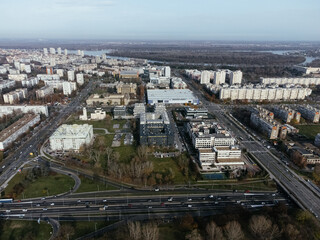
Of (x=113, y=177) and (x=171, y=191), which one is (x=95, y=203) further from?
(x=171, y=191)

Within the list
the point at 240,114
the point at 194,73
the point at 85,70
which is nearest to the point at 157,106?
the point at 240,114

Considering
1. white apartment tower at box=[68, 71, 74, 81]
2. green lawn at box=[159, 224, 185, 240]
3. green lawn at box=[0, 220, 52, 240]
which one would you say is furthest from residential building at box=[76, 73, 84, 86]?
green lawn at box=[159, 224, 185, 240]

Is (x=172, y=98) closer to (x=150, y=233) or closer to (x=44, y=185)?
(x=44, y=185)

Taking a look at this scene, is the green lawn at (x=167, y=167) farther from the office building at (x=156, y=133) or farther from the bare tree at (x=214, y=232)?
the bare tree at (x=214, y=232)

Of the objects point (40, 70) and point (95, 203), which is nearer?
point (95, 203)

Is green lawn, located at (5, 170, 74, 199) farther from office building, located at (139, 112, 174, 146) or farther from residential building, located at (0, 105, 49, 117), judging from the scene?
residential building, located at (0, 105, 49, 117)

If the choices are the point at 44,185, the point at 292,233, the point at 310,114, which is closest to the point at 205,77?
the point at 310,114

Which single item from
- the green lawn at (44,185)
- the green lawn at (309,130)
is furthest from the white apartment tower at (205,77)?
the green lawn at (44,185)
